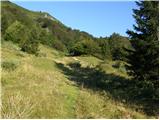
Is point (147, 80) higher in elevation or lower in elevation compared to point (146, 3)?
lower

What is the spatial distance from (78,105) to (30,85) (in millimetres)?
3271

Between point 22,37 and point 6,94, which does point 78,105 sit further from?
point 22,37

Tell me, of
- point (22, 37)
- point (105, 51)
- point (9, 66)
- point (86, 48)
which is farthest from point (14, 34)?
point (9, 66)

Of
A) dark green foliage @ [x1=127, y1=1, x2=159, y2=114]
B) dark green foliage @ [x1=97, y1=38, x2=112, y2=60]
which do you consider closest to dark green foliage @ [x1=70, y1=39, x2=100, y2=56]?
dark green foliage @ [x1=97, y1=38, x2=112, y2=60]

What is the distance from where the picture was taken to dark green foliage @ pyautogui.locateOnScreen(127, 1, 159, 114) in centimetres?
2525

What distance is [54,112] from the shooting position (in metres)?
14.3

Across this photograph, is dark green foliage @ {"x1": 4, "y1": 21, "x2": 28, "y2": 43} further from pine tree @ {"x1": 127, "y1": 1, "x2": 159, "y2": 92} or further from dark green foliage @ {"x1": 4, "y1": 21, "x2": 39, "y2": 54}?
pine tree @ {"x1": 127, "y1": 1, "x2": 159, "y2": 92}

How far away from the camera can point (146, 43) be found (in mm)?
26250

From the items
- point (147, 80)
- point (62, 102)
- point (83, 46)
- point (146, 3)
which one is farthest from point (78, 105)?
point (83, 46)

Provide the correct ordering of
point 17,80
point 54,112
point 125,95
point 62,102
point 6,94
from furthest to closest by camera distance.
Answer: point 125,95 < point 17,80 < point 62,102 < point 6,94 < point 54,112

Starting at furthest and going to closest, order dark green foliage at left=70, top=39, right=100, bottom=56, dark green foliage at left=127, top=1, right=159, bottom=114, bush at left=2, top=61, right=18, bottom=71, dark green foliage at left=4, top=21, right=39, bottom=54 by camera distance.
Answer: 1. dark green foliage at left=70, top=39, right=100, bottom=56
2. dark green foliage at left=4, top=21, right=39, bottom=54
3. dark green foliage at left=127, top=1, right=159, bottom=114
4. bush at left=2, top=61, right=18, bottom=71

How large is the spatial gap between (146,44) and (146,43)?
0.35 feet

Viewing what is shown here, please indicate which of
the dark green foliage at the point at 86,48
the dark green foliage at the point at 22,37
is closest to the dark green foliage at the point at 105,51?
the dark green foliage at the point at 86,48

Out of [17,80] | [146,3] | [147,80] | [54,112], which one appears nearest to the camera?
[54,112]
